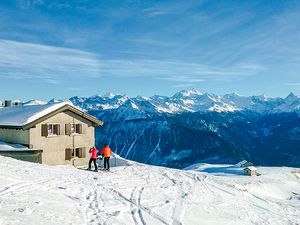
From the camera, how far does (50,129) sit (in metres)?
40.2

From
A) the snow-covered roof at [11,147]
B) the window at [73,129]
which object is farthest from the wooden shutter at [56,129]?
the snow-covered roof at [11,147]

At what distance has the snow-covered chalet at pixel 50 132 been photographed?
37.8 m

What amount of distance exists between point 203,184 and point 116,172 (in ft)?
22.5

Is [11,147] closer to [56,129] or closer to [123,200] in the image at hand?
[56,129]

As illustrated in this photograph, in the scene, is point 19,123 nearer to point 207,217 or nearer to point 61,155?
point 61,155

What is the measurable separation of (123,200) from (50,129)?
21.3 m

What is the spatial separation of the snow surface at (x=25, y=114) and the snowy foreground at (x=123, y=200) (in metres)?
10.4

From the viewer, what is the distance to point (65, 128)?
41688 mm

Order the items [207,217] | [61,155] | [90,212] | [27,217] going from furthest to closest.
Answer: [61,155], [207,217], [90,212], [27,217]

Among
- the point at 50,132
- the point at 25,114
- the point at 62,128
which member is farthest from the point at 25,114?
the point at 62,128

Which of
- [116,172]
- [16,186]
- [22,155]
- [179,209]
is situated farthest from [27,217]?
[22,155]

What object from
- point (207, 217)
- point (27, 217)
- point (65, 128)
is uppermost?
point (65, 128)

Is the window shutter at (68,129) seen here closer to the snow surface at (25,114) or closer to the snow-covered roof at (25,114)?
the snow-covered roof at (25,114)

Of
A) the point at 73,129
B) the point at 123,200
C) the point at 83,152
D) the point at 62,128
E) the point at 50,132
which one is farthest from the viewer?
the point at 83,152
